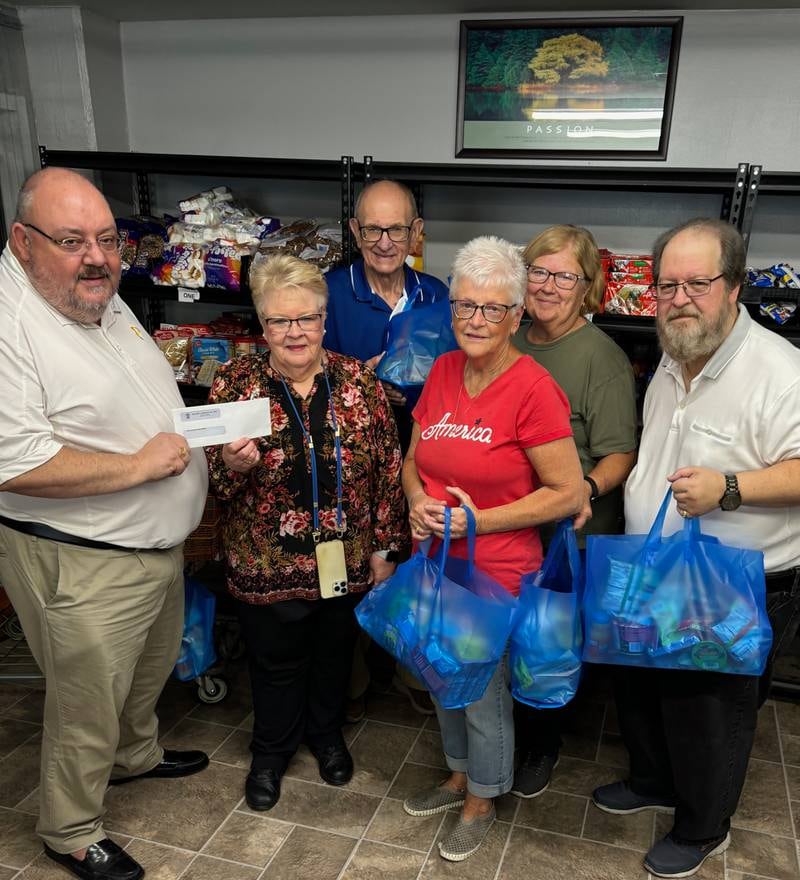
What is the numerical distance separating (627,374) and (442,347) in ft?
1.87

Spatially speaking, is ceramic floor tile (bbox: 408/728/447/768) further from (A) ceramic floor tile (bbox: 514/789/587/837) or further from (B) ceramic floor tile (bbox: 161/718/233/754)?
(B) ceramic floor tile (bbox: 161/718/233/754)

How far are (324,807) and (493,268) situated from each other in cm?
173

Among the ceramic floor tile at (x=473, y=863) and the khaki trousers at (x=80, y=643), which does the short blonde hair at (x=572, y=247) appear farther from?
the ceramic floor tile at (x=473, y=863)

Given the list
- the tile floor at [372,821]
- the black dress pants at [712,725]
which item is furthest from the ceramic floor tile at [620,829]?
the black dress pants at [712,725]

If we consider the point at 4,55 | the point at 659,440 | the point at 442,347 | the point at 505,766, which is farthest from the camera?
the point at 4,55

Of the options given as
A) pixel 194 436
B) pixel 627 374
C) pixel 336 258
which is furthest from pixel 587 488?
pixel 336 258

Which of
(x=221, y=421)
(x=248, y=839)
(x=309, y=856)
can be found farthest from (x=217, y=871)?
(x=221, y=421)

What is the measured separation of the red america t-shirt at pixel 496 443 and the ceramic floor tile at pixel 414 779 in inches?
34.7

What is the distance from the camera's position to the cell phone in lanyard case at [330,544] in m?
2.13

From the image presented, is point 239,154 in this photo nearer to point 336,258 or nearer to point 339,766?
point 336,258

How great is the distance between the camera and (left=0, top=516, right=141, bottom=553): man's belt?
1935 mm

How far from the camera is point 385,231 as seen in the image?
2.47 m

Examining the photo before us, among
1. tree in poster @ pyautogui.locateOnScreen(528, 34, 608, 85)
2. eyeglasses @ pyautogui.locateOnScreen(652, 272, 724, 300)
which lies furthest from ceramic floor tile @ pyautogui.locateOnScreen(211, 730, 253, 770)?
tree in poster @ pyautogui.locateOnScreen(528, 34, 608, 85)

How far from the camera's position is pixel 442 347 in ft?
7.85
